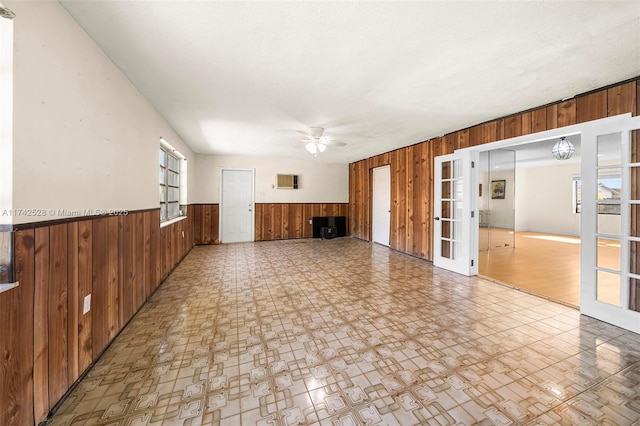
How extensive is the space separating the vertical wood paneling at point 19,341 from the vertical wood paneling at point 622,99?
4.45 metres

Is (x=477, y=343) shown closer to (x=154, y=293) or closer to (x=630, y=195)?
(x=630, y=195)

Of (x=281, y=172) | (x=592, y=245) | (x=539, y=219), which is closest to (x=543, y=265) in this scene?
(x=592, y=245)

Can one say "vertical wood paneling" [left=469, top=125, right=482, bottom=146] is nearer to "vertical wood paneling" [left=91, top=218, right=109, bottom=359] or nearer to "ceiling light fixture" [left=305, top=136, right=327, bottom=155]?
"ceiling light fixture" [left=305, top=136, right=327, bottom=155]

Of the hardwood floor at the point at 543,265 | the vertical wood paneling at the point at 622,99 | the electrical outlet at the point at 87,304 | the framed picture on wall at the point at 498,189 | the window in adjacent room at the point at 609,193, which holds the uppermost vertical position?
the vertical wood paneling at the point at 622,99

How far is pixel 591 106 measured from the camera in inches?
97.4

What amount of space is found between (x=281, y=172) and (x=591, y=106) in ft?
19.2

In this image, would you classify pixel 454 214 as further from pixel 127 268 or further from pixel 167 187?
pixel 167 187

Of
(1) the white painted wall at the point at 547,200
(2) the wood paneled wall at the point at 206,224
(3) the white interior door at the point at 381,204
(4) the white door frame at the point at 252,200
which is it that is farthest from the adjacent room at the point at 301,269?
(1) the white painted wall at the point at 547,200

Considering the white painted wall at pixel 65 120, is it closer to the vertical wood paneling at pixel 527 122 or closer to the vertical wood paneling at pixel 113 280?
the vertical wood paneling at pixel 113 280

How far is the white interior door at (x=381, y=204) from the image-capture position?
604 cm

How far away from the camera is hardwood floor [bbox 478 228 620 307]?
2414mm

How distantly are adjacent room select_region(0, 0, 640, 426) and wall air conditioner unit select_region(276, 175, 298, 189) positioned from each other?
9.43 ft

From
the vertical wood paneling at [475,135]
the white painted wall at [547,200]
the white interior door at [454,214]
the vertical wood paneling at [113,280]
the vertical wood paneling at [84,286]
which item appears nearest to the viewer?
the vertical wood paneling at [84,286]

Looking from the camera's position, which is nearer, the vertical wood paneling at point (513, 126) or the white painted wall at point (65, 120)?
the white painted wall at point (65, 120)
